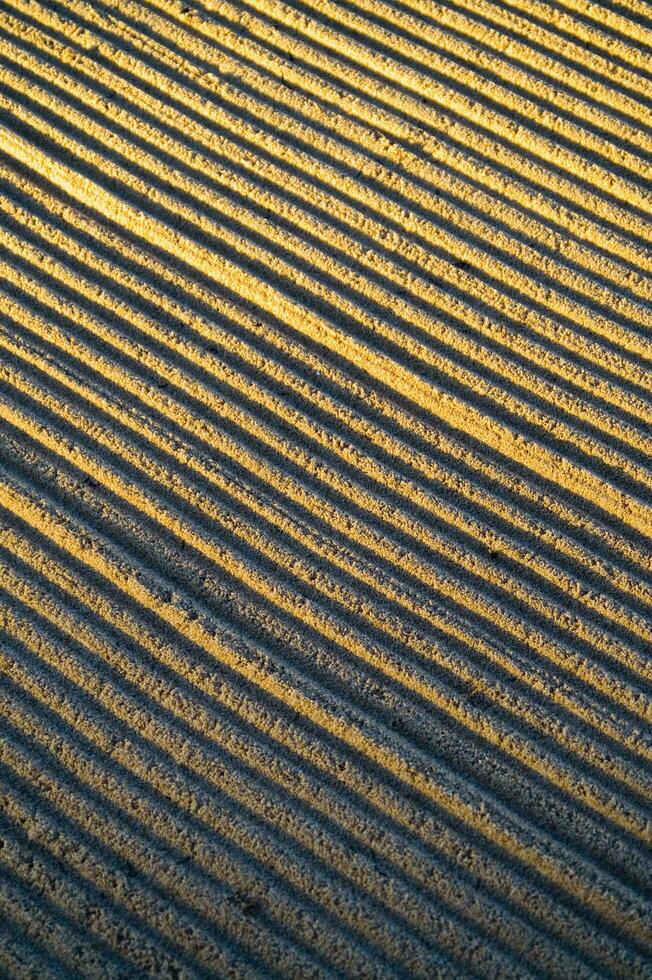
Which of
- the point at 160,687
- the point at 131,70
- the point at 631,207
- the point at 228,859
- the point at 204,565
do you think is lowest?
the point at 228,859

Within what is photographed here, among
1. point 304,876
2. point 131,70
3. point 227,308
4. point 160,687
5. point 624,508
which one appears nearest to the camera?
point 304,876

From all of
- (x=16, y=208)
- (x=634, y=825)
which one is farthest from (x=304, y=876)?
(x=16, y=208)

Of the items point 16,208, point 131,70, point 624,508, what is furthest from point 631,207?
point 16,208

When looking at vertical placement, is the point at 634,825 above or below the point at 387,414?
below

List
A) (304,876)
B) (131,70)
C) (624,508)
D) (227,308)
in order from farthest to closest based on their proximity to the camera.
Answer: (131,70), (227,308), (624,508), (304,876)

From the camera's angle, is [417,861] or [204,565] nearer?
[417,861]

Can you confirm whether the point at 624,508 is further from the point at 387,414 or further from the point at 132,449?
the point at 132,449
